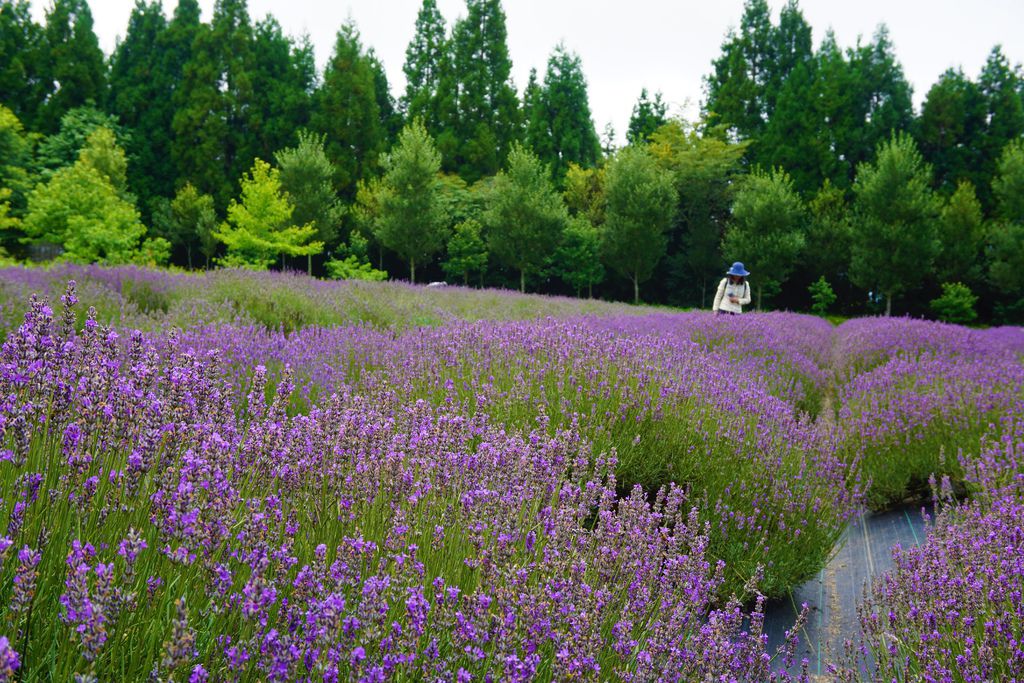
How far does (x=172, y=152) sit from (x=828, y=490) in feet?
106

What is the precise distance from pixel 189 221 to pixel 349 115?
8.56 m

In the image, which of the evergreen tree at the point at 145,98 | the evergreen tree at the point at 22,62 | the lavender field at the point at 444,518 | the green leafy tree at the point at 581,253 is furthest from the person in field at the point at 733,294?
the evergreen tree at the point at 22,62

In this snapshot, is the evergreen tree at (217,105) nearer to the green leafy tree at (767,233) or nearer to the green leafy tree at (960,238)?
the green leafy tree at (767,233)

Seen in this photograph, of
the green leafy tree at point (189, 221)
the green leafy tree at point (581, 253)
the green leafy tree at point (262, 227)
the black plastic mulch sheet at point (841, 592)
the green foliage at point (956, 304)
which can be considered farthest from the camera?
the green leafy tree at point (581, 253)

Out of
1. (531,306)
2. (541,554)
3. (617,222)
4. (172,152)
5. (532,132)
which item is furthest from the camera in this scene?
(532,132)

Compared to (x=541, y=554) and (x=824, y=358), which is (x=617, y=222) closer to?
(x=824, y=358)

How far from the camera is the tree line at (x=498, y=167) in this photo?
24297 mm

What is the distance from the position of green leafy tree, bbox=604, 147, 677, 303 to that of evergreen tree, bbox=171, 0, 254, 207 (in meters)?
16.3

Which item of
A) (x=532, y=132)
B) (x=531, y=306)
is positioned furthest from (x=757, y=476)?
(x=532, y=132)

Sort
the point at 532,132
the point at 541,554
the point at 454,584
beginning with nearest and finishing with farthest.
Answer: the point at 454,584
the point at 541,554
the point at 532,132

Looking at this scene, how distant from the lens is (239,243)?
23.3m

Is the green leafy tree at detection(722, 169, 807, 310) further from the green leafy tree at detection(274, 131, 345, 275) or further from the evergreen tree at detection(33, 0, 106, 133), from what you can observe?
the evergreen tree at detection(33, 0, 106, 133)

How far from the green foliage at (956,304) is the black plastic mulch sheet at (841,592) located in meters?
23.7

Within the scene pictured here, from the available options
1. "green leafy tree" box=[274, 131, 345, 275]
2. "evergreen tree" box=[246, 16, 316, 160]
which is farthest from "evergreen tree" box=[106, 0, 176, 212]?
"green leafy tree" box=[274, 131, 345, 275]
